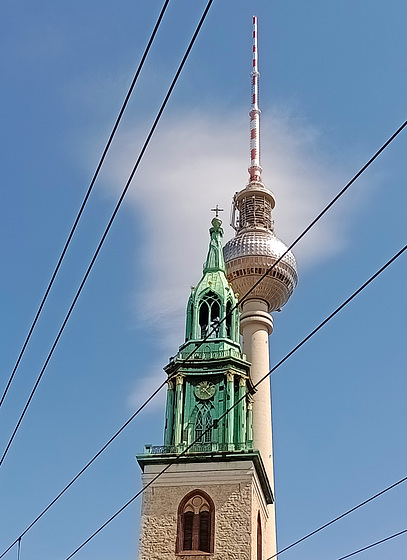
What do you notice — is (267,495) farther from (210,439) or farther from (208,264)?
(208,264)

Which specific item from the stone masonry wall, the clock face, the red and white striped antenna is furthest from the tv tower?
the stone masonry wall

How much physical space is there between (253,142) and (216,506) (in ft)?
145

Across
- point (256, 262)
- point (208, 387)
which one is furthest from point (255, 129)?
point (208, 387)

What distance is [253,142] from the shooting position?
85.2m

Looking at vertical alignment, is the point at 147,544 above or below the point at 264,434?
below

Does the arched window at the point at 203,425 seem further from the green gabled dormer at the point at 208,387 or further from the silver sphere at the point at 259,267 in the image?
the silver sphere at the point at 259,267

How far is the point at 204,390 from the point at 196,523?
26.6ft

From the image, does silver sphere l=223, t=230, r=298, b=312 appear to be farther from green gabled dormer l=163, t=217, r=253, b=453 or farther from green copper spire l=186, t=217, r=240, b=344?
green gabled dormer l=163, t=217, r=253, b=453

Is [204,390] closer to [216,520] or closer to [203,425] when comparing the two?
[203,425]

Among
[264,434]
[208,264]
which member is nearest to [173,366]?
[208,264]

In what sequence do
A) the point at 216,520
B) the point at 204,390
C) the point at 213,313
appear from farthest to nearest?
the point at 213,313
the point at 204,390
the point at 216,520

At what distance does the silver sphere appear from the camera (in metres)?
82.4

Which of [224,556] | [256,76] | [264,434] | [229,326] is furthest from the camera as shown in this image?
[256,76]

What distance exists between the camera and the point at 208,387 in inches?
2110
